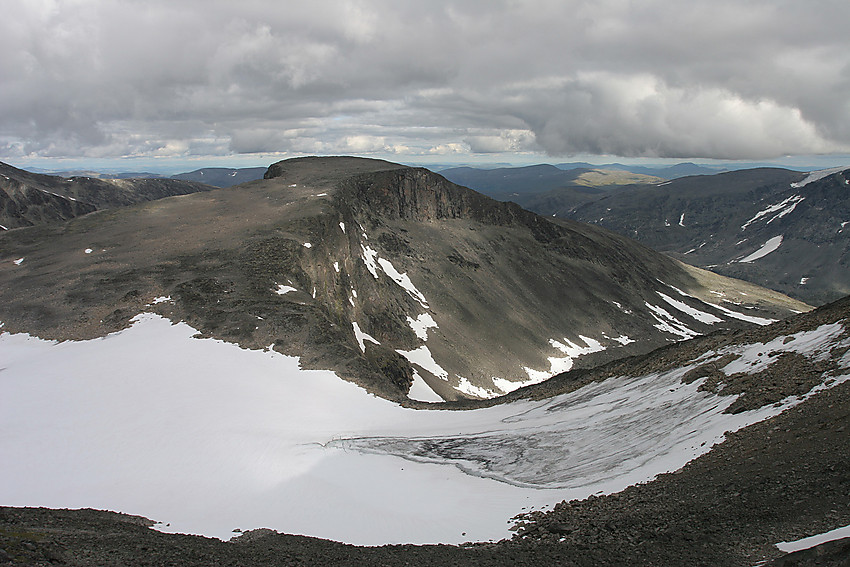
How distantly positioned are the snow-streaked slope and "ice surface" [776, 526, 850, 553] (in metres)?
6.26

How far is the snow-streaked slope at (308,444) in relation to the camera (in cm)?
1711

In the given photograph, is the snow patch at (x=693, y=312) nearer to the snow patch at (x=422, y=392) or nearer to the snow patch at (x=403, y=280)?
the snow patch at (x=403, y=280)

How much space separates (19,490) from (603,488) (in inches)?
850

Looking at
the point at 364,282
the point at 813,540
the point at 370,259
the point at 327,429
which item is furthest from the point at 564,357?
the point at 813,540

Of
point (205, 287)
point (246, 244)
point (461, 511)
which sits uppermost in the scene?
point (246, 244)

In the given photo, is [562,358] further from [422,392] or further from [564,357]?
[422,392]

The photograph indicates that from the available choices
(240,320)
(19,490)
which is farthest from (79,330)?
(19,490)

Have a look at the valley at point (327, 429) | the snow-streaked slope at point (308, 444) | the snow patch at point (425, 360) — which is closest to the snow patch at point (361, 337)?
the valley at point (327, 429)

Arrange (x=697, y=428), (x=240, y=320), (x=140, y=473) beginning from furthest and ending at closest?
1. (x=240, y=320)
2. (x=140, y=473)
3. (x=697, y=428)

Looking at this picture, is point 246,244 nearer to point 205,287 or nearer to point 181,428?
point 205,287

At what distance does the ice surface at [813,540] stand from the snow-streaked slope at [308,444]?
6259 millimetres

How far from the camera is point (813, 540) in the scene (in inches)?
367

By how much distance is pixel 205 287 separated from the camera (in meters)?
43.1

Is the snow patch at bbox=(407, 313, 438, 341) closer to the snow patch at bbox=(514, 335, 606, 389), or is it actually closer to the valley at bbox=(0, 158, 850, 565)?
the valley at bbox=(0, 158, 850, 565)
